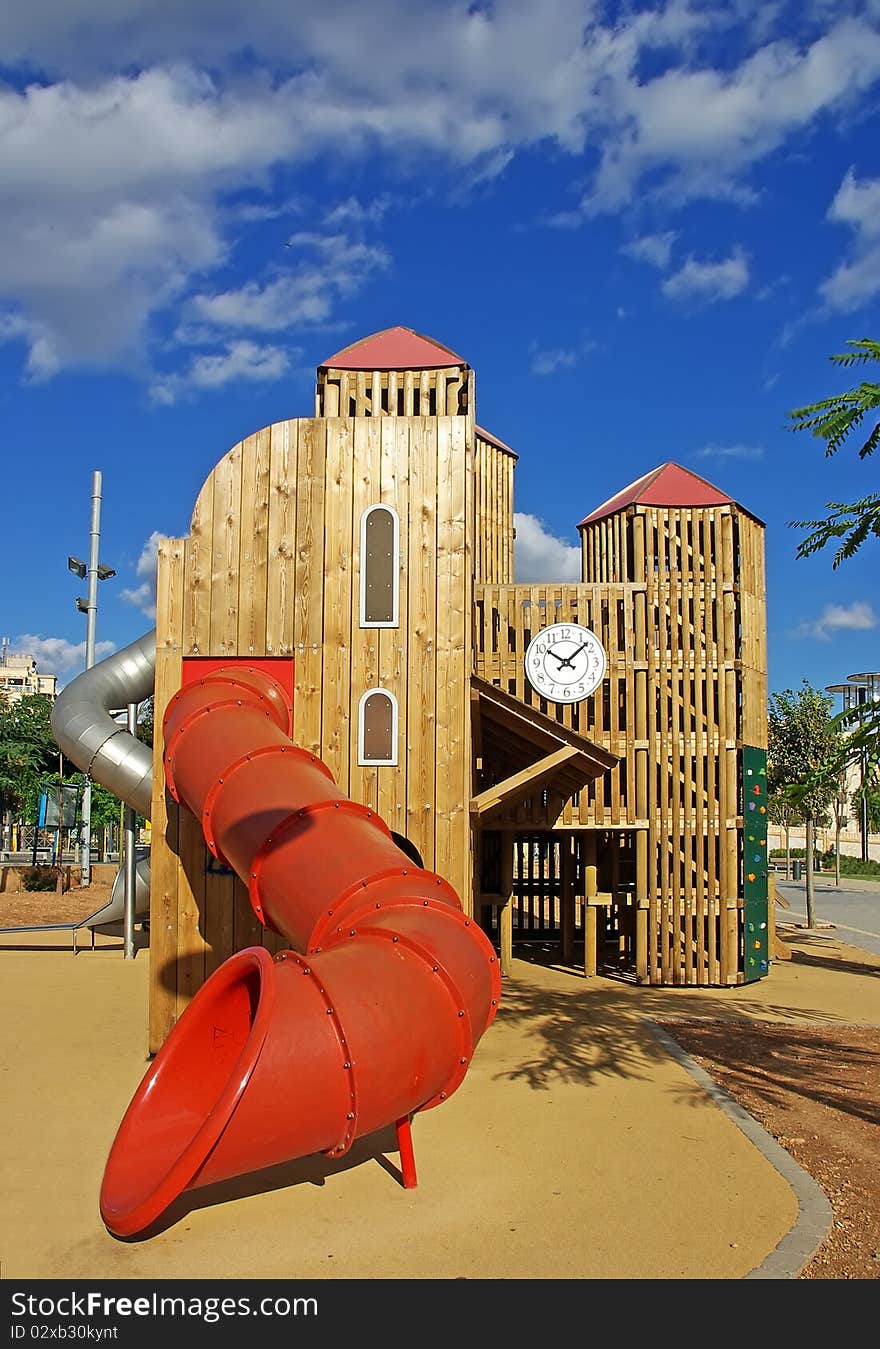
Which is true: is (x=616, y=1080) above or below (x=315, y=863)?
below

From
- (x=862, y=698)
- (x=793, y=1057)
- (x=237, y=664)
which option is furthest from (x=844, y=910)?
(x=237, y=664)

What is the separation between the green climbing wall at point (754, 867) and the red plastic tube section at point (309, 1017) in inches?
335

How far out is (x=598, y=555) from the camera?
15.9m

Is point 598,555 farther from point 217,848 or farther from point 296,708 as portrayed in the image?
point 217,848

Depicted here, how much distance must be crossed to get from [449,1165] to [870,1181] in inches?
95.5

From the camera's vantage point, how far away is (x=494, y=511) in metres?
17.7

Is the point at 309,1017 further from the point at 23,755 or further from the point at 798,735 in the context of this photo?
the point at 23,755

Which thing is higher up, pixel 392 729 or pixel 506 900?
pixel 392 729

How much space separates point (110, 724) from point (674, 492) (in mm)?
8336

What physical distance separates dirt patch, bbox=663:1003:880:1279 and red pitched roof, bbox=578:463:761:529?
7.09 meters

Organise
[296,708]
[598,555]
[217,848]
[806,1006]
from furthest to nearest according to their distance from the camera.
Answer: [598,555], [806,1006], [296,708], [217,848]

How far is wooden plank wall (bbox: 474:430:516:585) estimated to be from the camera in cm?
1673

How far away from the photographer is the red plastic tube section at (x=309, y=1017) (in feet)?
12.7
